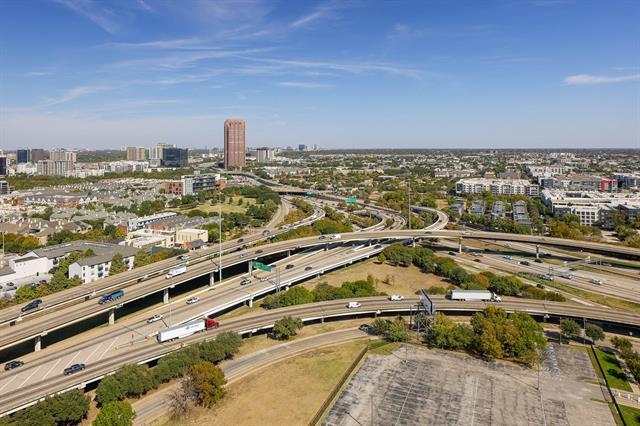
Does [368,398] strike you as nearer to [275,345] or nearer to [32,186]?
[275,345]

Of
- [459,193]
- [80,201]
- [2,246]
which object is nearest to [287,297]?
[2,246]

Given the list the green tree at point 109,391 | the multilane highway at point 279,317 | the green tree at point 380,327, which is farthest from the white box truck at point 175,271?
the green tree at point 380,327

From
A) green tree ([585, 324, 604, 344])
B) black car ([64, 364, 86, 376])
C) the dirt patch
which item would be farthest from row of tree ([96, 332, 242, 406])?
green tree ([585, 324, 604, 344])

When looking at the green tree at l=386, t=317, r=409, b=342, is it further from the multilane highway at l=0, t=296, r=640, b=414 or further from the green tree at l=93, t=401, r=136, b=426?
the green tree at l=93, t=401, r=136, b=426

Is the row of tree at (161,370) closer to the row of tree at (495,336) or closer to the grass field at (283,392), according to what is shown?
the grass field at (283,392)

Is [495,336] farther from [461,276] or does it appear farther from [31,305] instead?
[31,305]

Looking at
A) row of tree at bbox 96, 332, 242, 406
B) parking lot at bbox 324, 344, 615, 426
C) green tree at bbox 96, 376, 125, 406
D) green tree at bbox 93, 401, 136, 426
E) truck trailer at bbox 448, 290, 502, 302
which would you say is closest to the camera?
green tree at bbox 93, 401, 136, 426
